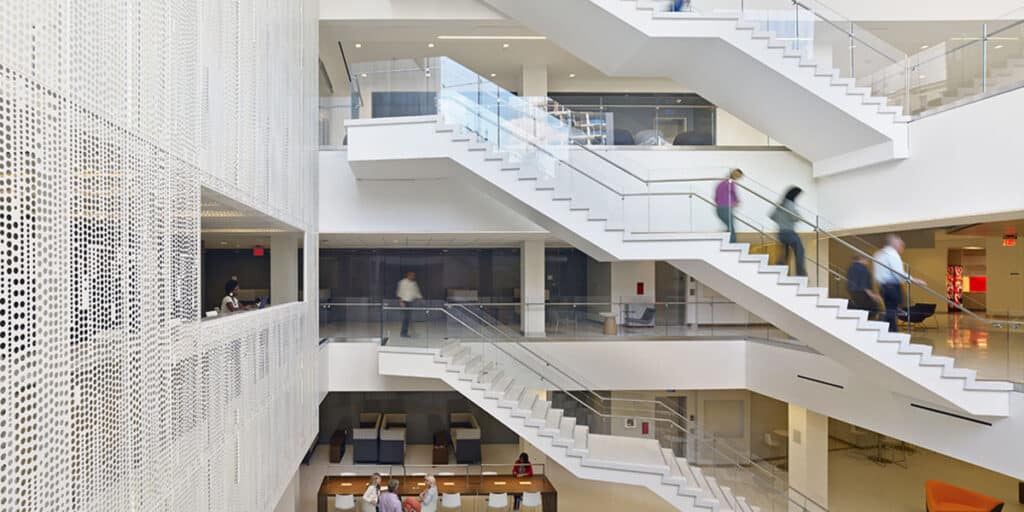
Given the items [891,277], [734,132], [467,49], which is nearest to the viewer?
[891,277]

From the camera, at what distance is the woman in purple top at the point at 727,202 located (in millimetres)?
8859

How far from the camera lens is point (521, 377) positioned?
11469mm

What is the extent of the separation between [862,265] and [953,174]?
1832mm

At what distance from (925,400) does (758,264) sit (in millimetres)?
2977

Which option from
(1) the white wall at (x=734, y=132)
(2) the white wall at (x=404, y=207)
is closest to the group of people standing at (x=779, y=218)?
(2) the white wall at (x=404, y=207)

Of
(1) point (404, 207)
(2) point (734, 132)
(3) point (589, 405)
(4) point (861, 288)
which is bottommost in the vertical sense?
(3) point (589, 405)

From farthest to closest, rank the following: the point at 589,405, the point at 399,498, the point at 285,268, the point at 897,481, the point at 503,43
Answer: the point at 897,481, the point at 503,43, the point at 399,498, the point at 589,405, the point at 285,268

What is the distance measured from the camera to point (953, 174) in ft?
28.1

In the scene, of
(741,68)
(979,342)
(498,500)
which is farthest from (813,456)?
(741,68)

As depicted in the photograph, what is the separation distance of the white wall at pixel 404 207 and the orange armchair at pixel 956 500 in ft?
30.3

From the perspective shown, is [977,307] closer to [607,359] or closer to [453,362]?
[607,359]

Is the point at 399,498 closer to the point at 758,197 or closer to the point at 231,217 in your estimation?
the point at 231,217

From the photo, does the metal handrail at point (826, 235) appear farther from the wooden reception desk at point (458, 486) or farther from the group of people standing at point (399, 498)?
the wooden reception desk at point (458, 486)

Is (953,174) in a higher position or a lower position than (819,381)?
higher
